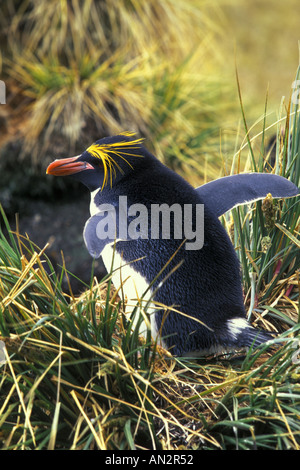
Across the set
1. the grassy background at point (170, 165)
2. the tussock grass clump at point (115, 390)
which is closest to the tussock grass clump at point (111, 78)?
the grassy background at point (170, 165)

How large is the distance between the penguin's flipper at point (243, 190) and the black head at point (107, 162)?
19 cm

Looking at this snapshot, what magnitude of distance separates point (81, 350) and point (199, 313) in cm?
30

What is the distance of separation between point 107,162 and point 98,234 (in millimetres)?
181

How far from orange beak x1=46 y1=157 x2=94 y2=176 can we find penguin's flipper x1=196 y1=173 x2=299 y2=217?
299mm

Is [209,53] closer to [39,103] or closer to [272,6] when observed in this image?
[39,103]

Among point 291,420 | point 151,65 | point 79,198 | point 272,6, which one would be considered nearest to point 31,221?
point 79,198

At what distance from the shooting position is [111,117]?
3.32 metres

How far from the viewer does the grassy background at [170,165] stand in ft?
3.89

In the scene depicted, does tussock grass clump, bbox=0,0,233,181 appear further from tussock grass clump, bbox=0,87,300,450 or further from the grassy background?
tussock grass clump, bbox=0,87,300,450

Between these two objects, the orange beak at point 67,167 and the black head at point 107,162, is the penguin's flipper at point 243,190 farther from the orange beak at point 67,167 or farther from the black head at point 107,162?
the orange beak at point 67,167

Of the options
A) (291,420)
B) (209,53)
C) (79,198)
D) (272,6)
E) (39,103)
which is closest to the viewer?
(291,420)

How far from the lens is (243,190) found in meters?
1.47

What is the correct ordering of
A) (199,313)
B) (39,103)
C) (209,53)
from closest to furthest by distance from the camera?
(199,313), (39,103), (209,53)

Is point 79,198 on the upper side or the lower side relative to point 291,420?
upper
